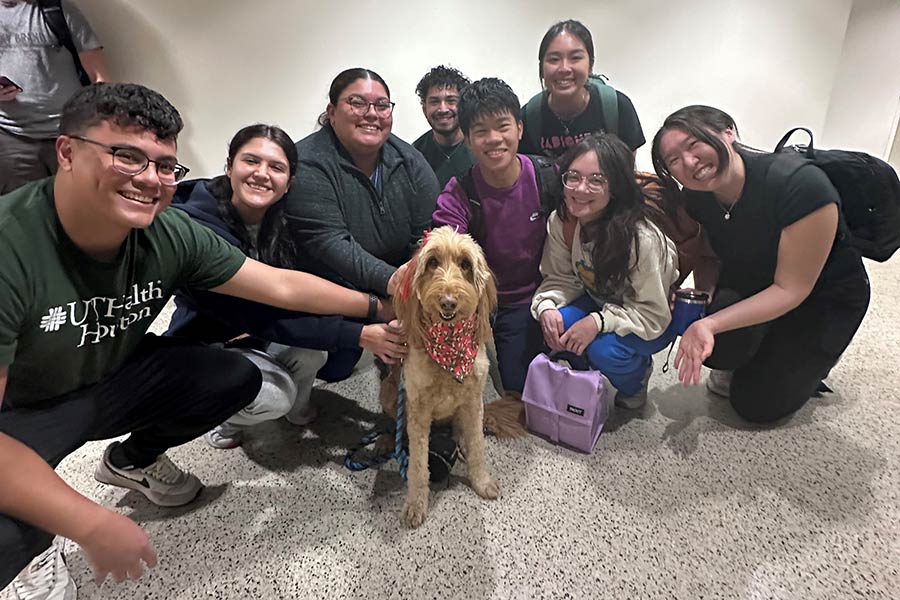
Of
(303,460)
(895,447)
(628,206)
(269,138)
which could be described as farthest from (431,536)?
(895,447)

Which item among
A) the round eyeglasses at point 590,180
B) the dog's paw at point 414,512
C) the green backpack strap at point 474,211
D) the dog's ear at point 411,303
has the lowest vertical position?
the dog's paw at point 414,512

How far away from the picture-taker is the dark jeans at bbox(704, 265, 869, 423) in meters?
1.91

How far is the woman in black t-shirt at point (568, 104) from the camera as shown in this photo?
2.21 metres

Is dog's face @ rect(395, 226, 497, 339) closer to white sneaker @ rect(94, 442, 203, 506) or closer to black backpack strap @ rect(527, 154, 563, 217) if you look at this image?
black backpack strap @ rect(527, 154, 563, 217)

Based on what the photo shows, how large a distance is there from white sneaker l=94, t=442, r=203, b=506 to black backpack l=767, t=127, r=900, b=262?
2.29m

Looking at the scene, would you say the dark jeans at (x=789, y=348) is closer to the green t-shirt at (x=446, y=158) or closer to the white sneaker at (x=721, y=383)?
the white sneaker at (x=721, y=383)

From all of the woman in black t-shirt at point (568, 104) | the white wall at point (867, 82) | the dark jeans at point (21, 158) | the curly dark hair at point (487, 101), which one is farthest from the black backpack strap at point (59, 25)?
the white wall at point (867, 82)

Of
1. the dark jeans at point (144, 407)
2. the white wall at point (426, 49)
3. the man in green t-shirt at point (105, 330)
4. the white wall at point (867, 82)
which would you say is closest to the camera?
the man in green t-shirt at point (105, 330)

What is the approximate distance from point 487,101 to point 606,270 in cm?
77

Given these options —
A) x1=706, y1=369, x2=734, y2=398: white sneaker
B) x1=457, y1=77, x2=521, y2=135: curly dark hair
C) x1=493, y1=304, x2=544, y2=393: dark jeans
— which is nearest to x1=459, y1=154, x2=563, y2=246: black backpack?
x1=457, y1=77, x2=521, y2=135: curly dark hair

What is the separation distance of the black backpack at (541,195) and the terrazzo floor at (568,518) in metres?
0.89

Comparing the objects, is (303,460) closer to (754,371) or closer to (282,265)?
(282,265)

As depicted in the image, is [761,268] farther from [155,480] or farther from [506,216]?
[155,480]

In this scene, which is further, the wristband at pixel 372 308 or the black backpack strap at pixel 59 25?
the black backpack strap at pixel 59 25
